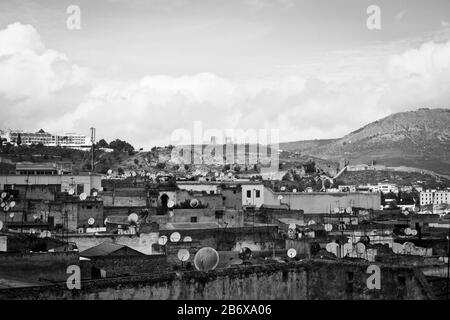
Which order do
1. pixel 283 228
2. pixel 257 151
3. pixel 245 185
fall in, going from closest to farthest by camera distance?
pixel 283 228, pixel 245 185, pixel 257 151

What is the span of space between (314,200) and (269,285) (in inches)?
1539

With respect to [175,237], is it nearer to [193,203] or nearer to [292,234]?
[292,234]

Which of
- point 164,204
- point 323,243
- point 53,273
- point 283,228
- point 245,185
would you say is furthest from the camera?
point 245,185

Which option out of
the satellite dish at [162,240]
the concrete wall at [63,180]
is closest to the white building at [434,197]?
the concrete wall at [63,180]

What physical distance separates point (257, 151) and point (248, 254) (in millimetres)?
138907

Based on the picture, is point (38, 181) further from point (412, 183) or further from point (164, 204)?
point (412, 183)

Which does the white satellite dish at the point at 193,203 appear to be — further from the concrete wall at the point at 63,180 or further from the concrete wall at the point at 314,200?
the concrete wall at the point at 63,180

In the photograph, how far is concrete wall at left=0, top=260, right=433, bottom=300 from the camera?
18656 millimetres

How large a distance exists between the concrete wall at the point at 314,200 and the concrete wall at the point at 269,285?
36.2m

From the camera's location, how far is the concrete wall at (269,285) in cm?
1866

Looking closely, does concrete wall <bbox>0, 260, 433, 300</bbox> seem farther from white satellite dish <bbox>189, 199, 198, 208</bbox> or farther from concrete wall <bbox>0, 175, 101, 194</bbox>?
concrete wall <bbox>0, 175, 101, 194</bbox>

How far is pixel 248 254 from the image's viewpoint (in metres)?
29.7

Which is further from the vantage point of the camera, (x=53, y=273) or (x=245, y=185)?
(x=245, y=185)
